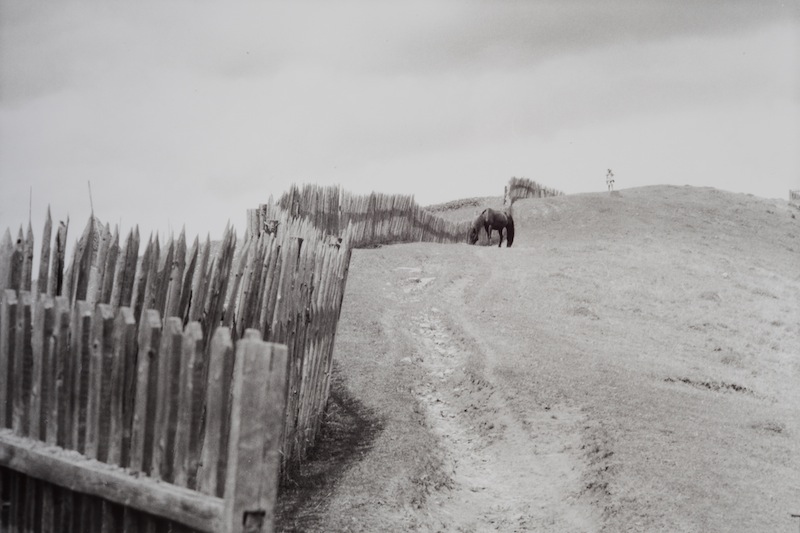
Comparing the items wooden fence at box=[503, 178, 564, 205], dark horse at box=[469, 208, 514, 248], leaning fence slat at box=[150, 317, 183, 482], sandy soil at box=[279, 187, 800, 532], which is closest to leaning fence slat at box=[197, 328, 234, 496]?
leaning fence slat at box=[150, 317, 183, 482]

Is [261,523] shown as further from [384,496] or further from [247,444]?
[384,496]

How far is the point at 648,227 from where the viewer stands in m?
23.6

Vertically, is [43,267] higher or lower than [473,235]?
higher

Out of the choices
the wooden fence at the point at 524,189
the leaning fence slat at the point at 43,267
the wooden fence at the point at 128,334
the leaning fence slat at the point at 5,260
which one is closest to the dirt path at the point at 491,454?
the wooden fence at the point at 128,334

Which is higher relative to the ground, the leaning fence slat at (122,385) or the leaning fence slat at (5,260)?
the leaning fence slat at (5,260)

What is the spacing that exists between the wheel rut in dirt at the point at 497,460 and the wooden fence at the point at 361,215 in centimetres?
472

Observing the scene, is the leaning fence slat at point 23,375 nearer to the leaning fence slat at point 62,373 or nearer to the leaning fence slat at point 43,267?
the leaning fence slat at point 62,373

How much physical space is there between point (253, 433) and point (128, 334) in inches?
38.3

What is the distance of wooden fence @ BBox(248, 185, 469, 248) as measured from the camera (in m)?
15.4

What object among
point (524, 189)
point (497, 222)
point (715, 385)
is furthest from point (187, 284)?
point (524, 189)

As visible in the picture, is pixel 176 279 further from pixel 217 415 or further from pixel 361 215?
pixel 361 215

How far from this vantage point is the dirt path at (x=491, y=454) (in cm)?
619

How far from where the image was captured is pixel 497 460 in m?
7.30

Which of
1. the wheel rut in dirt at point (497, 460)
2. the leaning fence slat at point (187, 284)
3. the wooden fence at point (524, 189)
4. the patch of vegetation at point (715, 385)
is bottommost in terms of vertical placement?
the wheel rut in dirt at point (497, 460)
